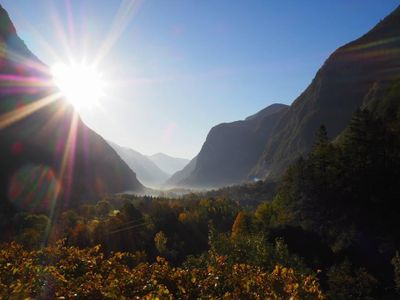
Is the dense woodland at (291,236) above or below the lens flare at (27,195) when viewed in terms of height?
below

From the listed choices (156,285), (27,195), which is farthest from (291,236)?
(27,195)

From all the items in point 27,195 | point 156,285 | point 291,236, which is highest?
point 27,195

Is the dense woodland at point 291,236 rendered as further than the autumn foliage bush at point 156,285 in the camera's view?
Yes

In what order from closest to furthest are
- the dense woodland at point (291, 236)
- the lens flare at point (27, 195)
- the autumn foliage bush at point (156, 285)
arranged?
the autumn foliage bush at point (156, 285)
the dense woodland at point (291, 236)
the lens flare at point (27, 195)

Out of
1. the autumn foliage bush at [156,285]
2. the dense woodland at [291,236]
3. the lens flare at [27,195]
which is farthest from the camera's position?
the lens flare at [27,195]

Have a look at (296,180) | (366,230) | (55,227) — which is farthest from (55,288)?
(55,227)

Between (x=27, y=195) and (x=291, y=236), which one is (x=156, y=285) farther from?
(x=27, y=195)

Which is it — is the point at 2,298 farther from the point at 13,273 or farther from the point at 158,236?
the point at 158,236

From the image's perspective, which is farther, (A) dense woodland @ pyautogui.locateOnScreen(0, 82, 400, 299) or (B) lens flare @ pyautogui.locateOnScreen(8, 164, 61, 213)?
(B) lens flare @ pyautogui.locateOnScreen(8, 164, 61, 213)

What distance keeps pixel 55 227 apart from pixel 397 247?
289 ft

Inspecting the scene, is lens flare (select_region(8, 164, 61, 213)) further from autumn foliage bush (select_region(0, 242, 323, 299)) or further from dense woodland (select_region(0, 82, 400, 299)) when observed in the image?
autumn foliage bush (select_region(0, 242, 323, 299))

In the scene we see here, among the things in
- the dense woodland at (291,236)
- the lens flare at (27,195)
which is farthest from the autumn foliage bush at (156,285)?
the lens flare at (27,195)

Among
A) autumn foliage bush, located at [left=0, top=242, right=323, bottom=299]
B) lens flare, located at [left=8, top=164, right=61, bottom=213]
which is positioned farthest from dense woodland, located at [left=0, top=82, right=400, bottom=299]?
lens flare, located at [left=8, top=164, right=61, bottom=213]

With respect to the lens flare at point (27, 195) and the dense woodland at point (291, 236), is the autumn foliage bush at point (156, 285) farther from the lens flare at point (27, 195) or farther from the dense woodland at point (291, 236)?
the lens flare at point (27, 195)
